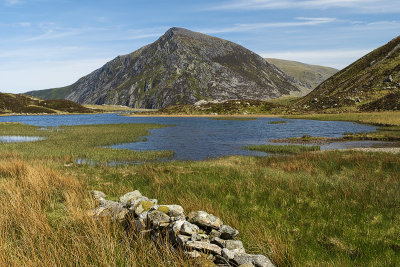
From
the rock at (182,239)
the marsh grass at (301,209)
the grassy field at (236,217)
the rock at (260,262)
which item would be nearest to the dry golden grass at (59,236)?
the grassy field at (236,217)

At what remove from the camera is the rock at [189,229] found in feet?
23.8

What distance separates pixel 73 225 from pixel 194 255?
450 centimetres

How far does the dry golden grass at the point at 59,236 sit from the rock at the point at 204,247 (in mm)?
471

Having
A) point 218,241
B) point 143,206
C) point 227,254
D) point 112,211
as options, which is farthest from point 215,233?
point 112,211

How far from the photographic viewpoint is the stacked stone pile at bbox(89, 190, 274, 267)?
6426 millimetres

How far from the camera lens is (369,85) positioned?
11031 centimetres

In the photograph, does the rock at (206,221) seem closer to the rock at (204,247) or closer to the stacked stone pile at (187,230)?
the stacked stone pile at (187,230)

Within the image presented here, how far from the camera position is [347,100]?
10231cm

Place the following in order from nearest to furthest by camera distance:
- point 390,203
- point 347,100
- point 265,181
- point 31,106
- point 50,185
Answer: point 390,203 → point 50,185 → point 265,181 → point 347,100 → point 31,106

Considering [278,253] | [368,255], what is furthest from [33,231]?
[368,255]

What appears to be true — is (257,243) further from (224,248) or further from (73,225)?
(73,225)

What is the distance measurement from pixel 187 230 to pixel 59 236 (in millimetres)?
A: 3920

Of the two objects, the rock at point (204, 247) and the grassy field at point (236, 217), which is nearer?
the rock at point (204, 247)

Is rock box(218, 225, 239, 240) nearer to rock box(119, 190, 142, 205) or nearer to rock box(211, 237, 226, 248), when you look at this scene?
rock box(211, 237, 226, 248)
